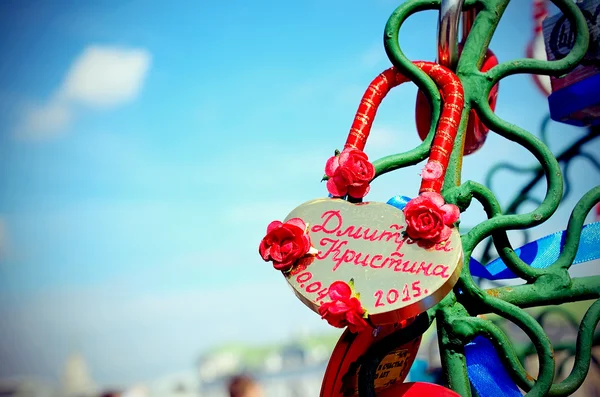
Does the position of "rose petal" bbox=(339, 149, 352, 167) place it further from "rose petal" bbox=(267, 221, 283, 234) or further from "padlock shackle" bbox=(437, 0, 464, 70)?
"padlock shackle" bbox=(437, 0, 464, 70)

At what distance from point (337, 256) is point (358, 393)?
0.52 m

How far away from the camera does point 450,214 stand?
7.98 feet

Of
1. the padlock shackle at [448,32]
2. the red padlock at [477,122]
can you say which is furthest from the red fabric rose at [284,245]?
the red padlock at [477,122]

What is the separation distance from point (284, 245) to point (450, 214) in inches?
23.0

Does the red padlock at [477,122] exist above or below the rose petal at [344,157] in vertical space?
above

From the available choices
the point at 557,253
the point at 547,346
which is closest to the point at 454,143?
the point at 557,253

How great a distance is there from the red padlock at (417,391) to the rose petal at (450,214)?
0.57 meters

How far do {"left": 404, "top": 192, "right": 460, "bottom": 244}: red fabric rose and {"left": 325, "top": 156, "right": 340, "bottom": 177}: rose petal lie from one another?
341 millimetres

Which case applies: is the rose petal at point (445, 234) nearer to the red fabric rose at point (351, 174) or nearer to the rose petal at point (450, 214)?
the rose petal at point (450, 214)

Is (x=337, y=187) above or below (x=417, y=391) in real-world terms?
above

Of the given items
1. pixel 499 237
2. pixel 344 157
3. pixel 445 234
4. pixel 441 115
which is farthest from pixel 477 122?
pixel 445 234

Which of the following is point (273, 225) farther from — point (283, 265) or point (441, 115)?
point (441, 115)

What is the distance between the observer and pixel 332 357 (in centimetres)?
255

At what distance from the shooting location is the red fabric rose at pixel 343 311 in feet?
7.25
